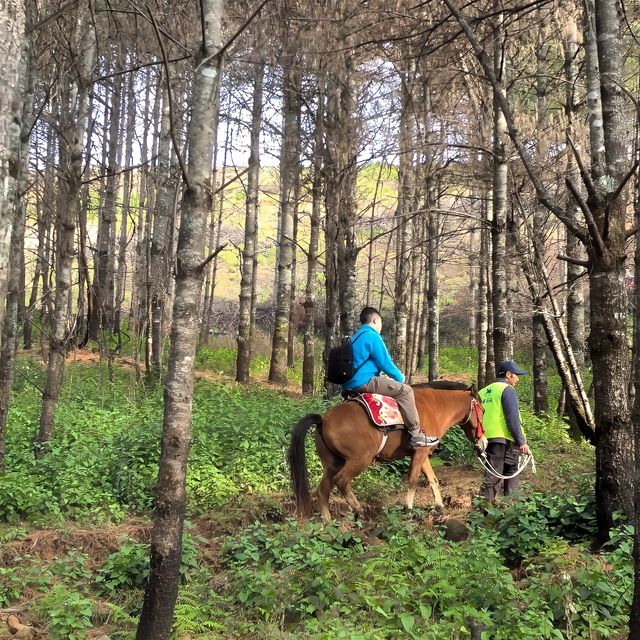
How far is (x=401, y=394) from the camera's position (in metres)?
7.88

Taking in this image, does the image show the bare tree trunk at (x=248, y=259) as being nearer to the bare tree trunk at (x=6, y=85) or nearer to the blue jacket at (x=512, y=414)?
the blue jacket at (x=512, y=414)

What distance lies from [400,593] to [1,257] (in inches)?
137

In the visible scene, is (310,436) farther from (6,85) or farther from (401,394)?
(6,85)

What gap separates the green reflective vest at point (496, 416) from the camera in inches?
330

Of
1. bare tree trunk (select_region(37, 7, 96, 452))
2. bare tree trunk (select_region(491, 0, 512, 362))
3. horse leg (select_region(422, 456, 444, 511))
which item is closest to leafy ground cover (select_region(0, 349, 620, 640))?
horse leg (select_region(422, 456, 444, 511))

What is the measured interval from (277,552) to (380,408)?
2.56 metres

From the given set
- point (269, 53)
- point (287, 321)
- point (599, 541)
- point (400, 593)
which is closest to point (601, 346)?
point (599, 541)

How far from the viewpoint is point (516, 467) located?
8398 mm

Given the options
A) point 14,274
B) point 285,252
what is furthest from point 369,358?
point 285,252

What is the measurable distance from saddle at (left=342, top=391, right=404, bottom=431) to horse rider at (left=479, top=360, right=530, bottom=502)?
4.94ft

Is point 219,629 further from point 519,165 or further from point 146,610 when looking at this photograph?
point 519,165

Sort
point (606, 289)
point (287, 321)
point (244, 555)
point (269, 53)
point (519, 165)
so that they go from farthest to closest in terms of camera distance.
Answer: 1. point (287, 321)
2. point (519, 165)
3. point (269, 53)
4. point (244, 555)
5. point (606, 289)

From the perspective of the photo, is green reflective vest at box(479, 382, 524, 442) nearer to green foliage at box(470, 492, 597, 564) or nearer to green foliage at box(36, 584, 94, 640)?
green foliage at box(470, 492, 597, 564)

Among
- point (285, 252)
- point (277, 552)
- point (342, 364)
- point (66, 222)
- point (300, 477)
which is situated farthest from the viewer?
point (285, 252)
